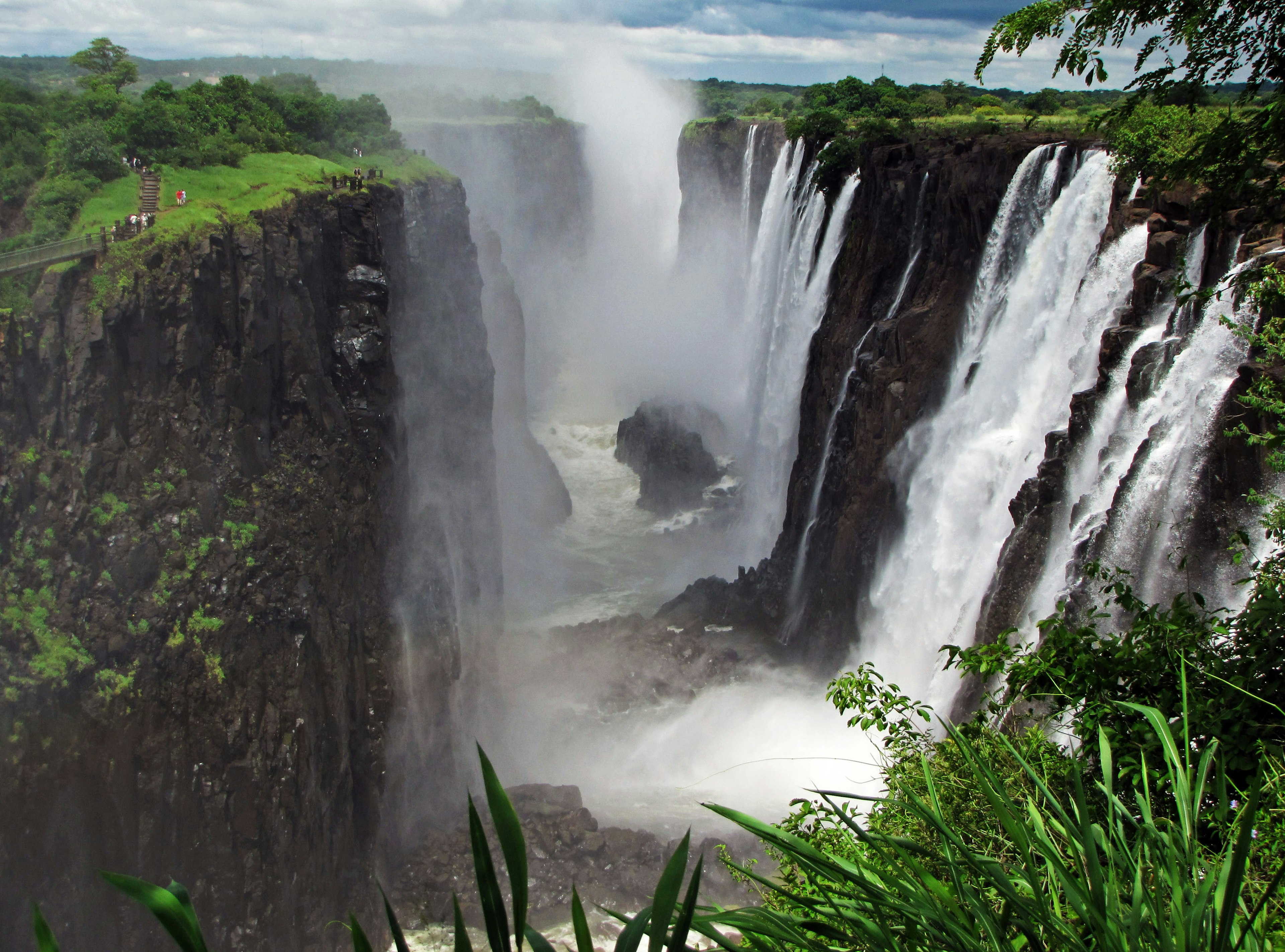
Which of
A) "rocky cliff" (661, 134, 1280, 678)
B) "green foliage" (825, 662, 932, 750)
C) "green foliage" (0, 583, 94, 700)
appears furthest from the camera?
"green foliage" (0, 583, 94, 700)

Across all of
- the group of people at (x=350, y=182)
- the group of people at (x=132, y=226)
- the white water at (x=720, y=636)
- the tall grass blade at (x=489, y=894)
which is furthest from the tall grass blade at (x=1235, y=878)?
the group of people at (x=350, y=182)

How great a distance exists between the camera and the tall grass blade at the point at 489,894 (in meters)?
3.23

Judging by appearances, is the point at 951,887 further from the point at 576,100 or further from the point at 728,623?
the point at 576,100

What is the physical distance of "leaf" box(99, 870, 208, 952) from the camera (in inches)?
117

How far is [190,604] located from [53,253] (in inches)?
291

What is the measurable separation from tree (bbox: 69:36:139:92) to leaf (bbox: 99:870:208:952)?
3380 centimetres

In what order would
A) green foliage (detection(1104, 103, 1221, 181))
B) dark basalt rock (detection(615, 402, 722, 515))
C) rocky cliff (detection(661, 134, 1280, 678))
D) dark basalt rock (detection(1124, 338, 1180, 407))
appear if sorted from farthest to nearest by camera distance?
dark basalt rock (detection(615, 402, 722, 515)), green foliage (detection(1104, 103, 1221, 181)), rocky cliff (detection(661, 134, 1280, 678)), dark basalt rock (detection(1124, 338, 1180, 407))

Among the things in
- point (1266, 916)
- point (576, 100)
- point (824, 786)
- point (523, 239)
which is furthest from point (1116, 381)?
point (576, 100)

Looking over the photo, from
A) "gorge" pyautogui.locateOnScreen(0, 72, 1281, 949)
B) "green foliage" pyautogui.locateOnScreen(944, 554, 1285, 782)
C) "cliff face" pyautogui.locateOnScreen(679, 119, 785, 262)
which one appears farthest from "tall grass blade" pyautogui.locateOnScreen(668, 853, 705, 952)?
"cliff face" pyautogui.locateOnScreen(679, 119, 785, 262)

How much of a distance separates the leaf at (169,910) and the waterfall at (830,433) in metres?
23.4

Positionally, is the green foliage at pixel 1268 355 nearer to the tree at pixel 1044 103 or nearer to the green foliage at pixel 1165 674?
the green foliage at pixel 1165 674

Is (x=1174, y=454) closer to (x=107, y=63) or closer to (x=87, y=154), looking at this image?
(x=87, y=154)

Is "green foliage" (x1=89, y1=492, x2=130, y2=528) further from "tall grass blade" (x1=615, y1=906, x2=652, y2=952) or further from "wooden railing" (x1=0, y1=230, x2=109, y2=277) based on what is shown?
"tall grass blade" (x1=615, y1=906, x2=652, y2=952)

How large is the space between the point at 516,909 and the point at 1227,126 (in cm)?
785
